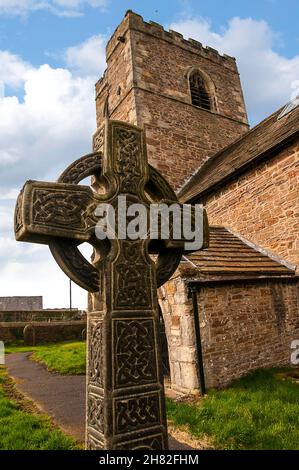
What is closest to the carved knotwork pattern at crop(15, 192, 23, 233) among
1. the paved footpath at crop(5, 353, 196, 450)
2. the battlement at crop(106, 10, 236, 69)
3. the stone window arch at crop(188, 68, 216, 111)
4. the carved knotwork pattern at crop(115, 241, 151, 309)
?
the carved knotwork pattern at crop(115, 241, 151, 309)

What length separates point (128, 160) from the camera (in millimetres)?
2701

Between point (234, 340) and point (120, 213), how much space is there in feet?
15.9

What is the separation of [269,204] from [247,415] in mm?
5695

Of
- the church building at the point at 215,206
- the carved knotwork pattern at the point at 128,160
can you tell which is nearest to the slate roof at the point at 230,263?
the church building at the point at 215,206

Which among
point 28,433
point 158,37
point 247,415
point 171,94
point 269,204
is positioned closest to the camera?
point 28,433

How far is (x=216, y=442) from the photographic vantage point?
3.71 metres

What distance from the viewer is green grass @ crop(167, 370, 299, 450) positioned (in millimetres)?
3634

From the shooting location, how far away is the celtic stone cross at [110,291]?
210 centimetres

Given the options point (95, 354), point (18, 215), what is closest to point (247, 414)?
point (95, 354)

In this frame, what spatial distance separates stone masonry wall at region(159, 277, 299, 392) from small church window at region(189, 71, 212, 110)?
11.4 metres

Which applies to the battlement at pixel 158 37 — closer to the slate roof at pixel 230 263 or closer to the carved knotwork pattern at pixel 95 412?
the slate roof at pixel 230 263

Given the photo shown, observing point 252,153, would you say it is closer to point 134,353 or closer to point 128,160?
point 128,160

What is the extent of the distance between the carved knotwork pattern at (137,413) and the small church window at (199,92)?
1540 centimetres
